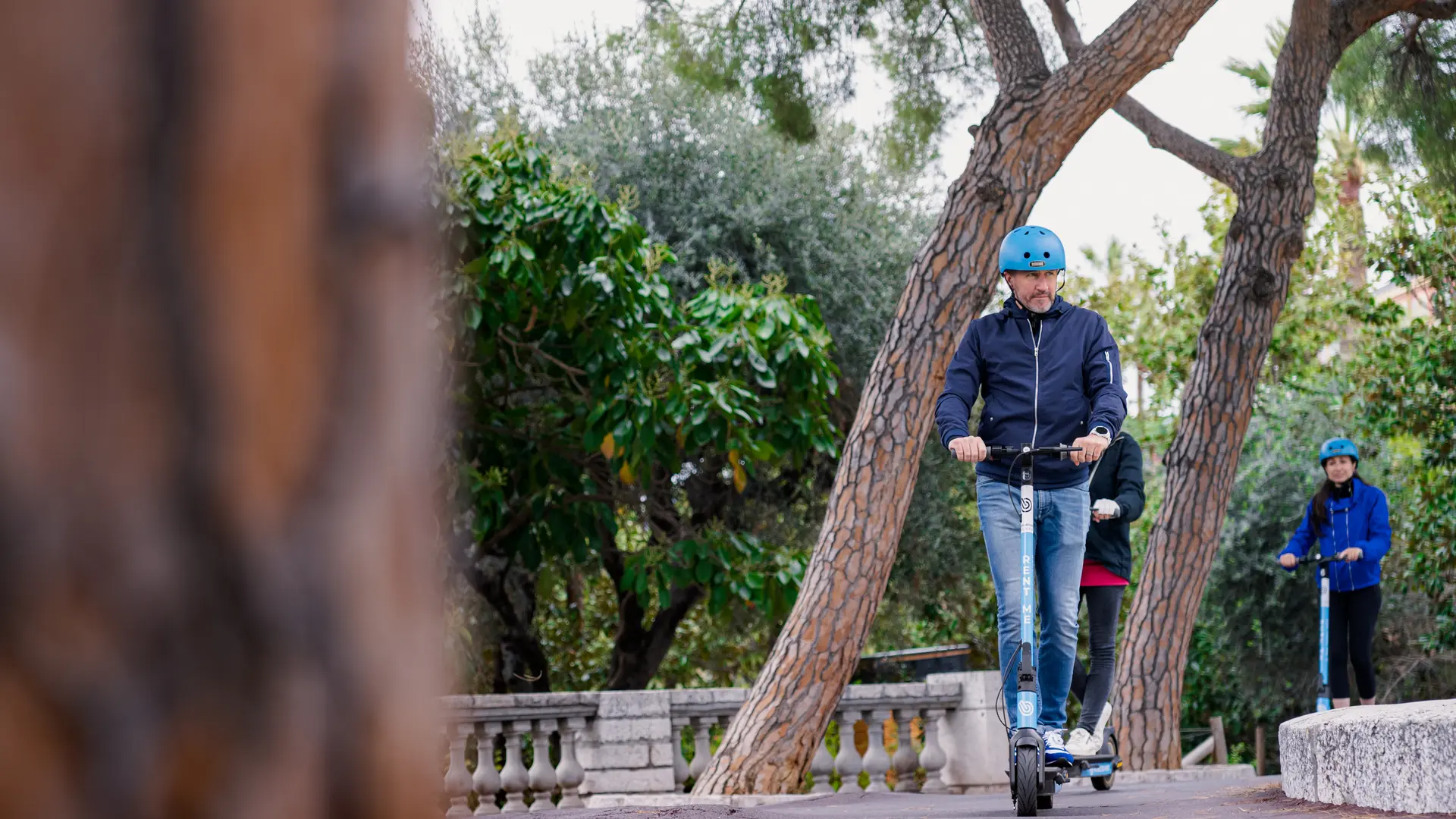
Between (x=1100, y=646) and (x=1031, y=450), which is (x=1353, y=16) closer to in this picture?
(x=1100, y=646)

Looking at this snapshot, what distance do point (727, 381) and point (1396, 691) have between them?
11.4 m

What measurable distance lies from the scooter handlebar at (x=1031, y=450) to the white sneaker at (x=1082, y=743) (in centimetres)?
123

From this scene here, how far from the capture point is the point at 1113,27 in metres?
7.25

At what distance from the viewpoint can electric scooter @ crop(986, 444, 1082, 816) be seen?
173 inches

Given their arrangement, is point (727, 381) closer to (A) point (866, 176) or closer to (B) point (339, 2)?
(A) point (866, 176)

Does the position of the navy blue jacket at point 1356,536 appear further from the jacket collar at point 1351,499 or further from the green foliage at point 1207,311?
the green foliage at point 1207,311

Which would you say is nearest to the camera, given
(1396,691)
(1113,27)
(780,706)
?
(780,706)

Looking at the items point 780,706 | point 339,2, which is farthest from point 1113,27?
point 339,2

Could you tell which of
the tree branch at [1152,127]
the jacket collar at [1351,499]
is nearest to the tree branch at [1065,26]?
the tree branch at [1152,127]

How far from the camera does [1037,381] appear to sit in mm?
4688

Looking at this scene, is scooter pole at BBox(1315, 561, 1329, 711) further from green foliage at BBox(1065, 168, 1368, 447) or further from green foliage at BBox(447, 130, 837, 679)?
green foliage at BBox(1065, 168, 1368, 447)

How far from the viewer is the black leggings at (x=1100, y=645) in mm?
5738

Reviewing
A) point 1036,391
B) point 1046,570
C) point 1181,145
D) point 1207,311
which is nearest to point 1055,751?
point 1046,570

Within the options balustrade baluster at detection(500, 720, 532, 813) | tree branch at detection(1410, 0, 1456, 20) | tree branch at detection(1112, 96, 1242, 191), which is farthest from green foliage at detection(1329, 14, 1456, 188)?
balustrade baluster at detection(500, 720, 532, 813)
